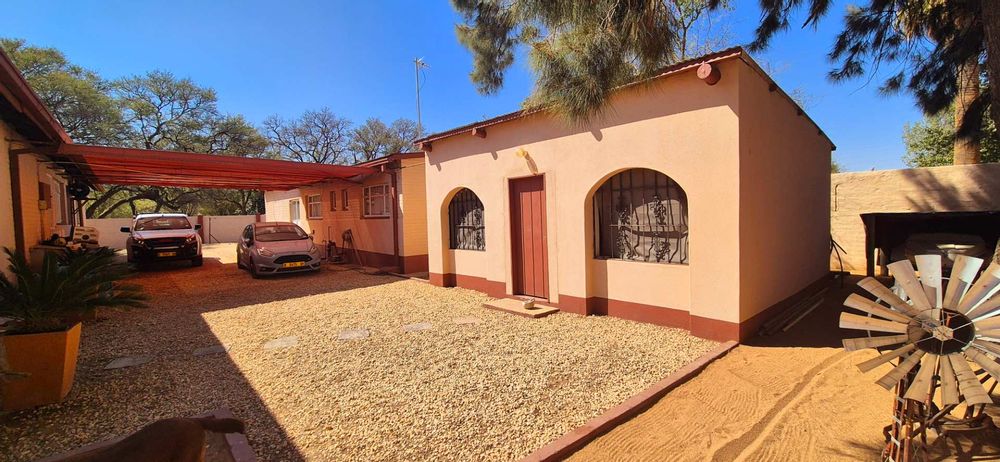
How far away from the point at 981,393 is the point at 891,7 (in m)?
6.47

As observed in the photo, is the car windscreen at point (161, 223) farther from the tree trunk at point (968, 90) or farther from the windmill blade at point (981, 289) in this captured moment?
the tree trunk at point (968, 90)

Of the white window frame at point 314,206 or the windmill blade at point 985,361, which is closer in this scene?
the windmill blade at point 985,361

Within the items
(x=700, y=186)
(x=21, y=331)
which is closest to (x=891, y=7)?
(x=700, y=186)

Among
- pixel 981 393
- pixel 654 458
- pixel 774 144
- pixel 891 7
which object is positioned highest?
pixel 891 7

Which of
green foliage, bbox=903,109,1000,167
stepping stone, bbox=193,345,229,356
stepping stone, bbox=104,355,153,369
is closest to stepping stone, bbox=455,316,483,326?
stepping stone, bbox=193,345,229,356

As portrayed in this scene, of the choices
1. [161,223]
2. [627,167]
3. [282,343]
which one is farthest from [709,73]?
[161,223]

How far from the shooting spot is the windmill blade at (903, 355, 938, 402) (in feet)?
6.83

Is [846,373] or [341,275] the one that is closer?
[846,373]

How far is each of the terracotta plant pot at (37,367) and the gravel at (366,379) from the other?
0.41 feet

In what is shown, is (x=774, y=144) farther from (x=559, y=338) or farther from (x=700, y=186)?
(x=559, y=338)

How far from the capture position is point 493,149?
801 centimetres

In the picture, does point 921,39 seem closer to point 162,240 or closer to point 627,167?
point 627,167

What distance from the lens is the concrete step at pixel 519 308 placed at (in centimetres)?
669

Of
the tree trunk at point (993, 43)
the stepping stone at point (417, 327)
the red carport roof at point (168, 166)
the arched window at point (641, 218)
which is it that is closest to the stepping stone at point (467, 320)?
the stepping stone at point (417, 327)
